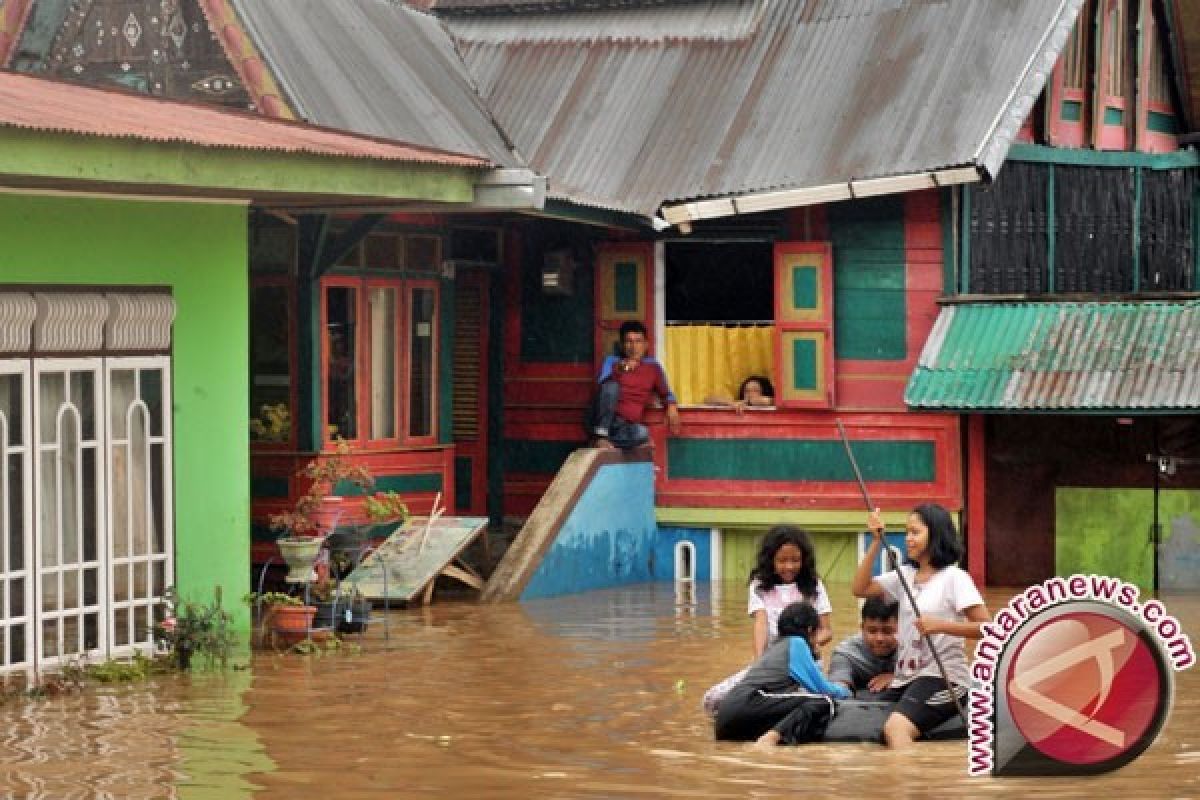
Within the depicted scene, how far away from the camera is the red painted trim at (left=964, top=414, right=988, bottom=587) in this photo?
21.2m

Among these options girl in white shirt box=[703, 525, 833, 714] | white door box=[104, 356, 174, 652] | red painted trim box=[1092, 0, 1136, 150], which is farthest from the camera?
red painted trim box=[1092, 0, 1136, 150]

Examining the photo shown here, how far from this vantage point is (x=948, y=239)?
70.0ft

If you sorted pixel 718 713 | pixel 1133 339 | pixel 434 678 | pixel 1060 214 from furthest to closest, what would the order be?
pixel 1060 214 < pixel 1133 339 < pixel 434 678 < pixel 718 713

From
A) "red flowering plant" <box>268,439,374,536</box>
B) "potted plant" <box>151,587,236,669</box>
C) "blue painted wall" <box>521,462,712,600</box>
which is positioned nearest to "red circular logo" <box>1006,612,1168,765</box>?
"potted plant" <box>151,587,236,669</box>

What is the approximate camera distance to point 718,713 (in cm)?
1282

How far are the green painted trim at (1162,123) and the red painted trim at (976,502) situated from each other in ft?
13.8

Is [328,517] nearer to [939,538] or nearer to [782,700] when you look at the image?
[782,700]

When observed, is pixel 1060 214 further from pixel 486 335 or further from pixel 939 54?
pixel 486 335

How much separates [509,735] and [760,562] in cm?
158

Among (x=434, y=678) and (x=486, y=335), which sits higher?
(x=486, y=335)

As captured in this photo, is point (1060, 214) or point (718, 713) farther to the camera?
point (1060, 214)

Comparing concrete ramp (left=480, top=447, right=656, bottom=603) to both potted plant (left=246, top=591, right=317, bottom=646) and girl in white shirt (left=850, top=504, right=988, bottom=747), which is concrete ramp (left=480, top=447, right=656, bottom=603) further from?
girl in white shirt (left=850, top=504, right=988, bottom=747)

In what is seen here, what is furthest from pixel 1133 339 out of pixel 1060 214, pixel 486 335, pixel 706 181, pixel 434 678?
pixel 434 678

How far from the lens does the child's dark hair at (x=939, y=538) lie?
1274 centimetres
